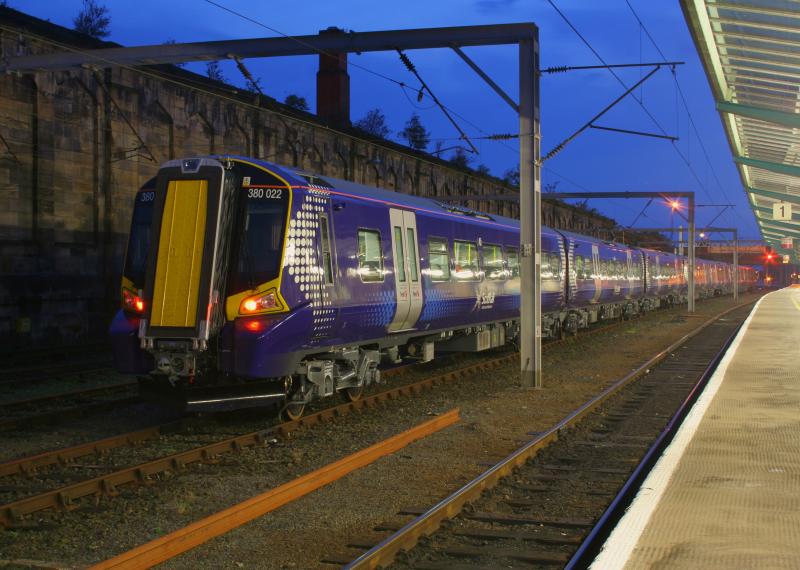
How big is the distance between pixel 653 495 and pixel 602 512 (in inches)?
17.2

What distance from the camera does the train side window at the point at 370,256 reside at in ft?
37.7

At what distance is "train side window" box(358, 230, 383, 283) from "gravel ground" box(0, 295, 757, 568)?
1936 mm

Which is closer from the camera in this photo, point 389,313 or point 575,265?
point 389,313

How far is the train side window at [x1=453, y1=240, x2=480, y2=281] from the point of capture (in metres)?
15.3

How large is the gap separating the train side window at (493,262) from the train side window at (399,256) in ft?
14.0

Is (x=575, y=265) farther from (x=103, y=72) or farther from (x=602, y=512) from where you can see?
(x=602, y=512)

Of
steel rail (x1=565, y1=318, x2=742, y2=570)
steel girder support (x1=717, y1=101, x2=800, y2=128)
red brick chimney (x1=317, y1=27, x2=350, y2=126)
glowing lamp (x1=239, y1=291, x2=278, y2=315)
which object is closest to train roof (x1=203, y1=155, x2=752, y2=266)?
glowing lamp (x1=239, y1=291, x2=278, y2=315)

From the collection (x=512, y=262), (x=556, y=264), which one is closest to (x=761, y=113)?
(x=556, y=264)

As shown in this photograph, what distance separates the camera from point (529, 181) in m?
14.3

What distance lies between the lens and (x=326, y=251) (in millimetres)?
10547

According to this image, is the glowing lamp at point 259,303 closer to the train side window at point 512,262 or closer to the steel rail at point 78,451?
the steel rail at point 78,451

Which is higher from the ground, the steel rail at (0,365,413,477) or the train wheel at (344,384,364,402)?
the train wheel at (344,384,364,402)

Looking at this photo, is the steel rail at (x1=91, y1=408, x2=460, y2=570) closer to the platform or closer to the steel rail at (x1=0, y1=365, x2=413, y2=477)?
the platform

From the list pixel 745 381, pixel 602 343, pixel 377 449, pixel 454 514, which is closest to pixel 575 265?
pixel 602 343
